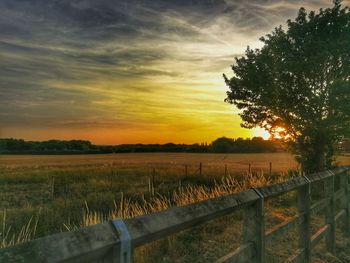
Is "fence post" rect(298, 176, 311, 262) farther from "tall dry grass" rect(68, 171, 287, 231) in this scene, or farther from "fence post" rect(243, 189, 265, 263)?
"fence post" rect(243, 189, 265, 263)

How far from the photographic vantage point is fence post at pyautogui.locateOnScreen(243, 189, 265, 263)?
156 inches

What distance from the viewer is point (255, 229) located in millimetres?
4000

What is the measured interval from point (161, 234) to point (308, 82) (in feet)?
53.2

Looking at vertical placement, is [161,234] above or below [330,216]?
above

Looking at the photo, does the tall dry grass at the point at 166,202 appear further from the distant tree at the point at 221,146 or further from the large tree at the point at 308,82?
the distant tree at the point at 221,146

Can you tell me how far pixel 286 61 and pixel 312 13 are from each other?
250 centimetres

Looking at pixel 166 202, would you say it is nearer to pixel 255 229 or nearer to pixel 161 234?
pixel 255 229

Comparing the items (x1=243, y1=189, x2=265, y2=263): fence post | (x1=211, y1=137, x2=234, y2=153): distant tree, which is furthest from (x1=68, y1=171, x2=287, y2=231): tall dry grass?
(x1=211, y1=137, x2=234, y2=153): distant tree

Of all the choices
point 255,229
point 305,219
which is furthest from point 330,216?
point 255,229

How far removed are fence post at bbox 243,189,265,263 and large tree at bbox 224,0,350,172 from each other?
1391cm

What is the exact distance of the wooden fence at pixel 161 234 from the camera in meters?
1.80

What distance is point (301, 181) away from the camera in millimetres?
5809

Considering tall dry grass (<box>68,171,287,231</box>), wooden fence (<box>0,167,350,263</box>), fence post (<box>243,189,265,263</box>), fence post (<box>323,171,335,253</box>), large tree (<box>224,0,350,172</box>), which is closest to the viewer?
wooden fence (<box>0,167,350,263</box>)

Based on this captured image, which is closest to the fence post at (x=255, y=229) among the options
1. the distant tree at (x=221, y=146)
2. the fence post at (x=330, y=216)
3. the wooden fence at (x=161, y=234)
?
the wooden fence at (x=161, y=234)
